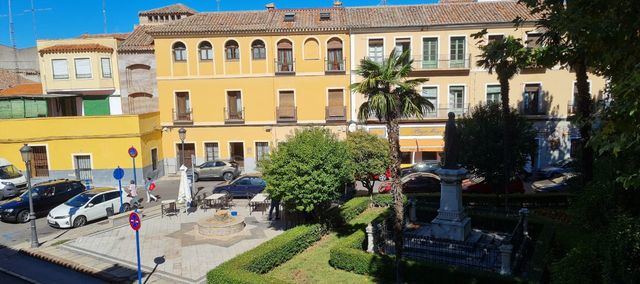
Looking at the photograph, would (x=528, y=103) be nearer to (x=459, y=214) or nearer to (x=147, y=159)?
(x=459, y=214)

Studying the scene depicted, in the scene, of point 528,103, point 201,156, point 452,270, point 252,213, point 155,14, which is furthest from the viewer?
point 155,14

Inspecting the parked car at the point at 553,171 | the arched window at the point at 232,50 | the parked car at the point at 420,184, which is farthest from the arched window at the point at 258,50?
the parked car at the point at 553,171

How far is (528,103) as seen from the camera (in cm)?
3025

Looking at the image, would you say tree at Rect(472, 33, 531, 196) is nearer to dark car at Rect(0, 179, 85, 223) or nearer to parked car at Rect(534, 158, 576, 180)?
parked car at Rect(534, 158, 576, 180)

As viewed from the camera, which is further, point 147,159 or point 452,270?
point 147,159

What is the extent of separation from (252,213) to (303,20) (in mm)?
16605

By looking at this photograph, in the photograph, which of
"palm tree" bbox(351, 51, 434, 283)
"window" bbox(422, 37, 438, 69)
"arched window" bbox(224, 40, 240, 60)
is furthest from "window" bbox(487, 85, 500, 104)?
"palm tree" bbox(351, 51, 434, 283)

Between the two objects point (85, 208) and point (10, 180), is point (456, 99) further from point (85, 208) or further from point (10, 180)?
point (10, 180)

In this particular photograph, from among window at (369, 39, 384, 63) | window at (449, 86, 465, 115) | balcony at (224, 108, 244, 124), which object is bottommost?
balcony at (224, 108, 244, 124)

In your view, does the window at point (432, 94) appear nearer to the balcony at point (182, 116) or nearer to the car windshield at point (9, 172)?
the balcony at point (182, 116)

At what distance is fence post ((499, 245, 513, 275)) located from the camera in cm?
1248

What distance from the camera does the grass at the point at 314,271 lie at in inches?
517

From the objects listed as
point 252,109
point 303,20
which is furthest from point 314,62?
point 252,109

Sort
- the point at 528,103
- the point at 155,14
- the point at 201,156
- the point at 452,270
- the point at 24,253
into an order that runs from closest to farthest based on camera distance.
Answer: the point at 452,270 → the point at 24,253 → the point at 528,103 → the point at 201,156 → the point at 155,14
